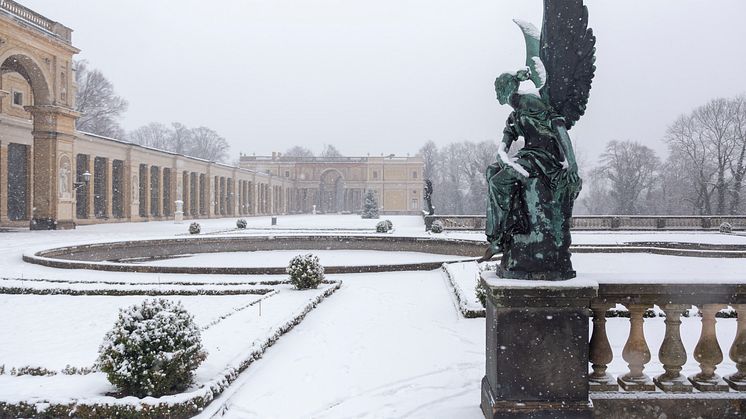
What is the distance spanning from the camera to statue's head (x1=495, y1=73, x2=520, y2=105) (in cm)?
395

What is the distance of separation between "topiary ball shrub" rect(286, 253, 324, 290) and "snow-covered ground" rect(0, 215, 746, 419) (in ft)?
1.41

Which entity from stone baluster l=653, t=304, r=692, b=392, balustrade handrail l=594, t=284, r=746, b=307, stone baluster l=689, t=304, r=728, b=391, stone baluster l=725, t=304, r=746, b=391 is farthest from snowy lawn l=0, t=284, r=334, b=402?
stone baluster l=725, t=304, r=746, b=391

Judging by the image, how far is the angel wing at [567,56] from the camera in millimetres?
3789

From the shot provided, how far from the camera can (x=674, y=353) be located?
11.8 feet

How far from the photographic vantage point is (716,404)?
3572 millimetres

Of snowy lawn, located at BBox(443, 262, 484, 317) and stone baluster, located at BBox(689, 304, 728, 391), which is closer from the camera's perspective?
stone baluster, located at BBox(689, 304, 728, 391)

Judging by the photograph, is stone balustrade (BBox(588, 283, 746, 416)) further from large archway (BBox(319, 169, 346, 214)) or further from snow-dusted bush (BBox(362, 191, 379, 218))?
large archway (BBox(319, 169, 346, 214))

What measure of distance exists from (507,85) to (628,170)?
185 ft

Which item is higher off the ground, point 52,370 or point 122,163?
point 122,163

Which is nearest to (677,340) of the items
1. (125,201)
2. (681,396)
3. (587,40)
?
(681,396)

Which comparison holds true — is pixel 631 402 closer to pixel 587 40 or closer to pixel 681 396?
pixel 681 396

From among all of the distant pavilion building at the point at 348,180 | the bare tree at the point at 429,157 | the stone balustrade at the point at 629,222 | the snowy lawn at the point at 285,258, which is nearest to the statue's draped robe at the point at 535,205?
the snowy lawn at the point at 285,258

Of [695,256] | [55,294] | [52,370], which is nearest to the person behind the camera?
[52,370]

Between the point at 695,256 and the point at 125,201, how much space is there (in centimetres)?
3721
